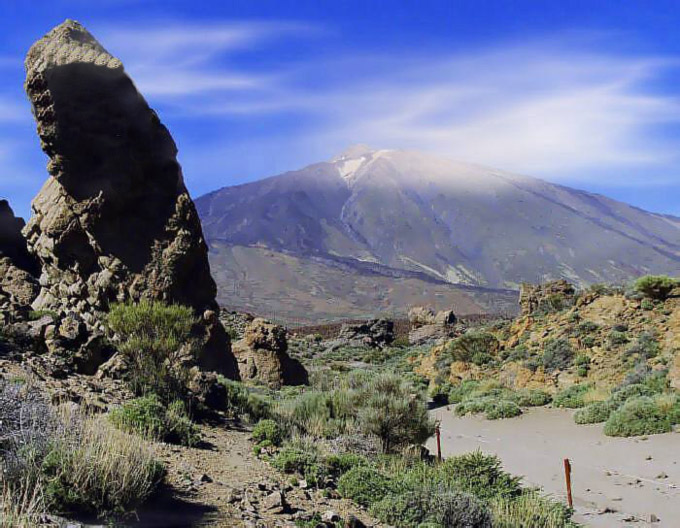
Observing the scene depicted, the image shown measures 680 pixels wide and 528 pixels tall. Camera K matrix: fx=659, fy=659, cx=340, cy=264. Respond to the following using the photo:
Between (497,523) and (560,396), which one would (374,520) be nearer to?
(497,523)

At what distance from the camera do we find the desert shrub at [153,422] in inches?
305

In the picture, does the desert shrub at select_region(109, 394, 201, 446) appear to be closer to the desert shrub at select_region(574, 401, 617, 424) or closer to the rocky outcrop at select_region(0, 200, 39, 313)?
the rocky outcrop at select_region(0, 200, 39, 313)

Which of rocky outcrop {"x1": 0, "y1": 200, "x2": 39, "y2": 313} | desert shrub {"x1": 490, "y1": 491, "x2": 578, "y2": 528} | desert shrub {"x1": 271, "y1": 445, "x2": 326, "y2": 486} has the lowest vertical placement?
desert shrub {"x1": 490, "y1": 491, "x2": 578, "y2": 528}

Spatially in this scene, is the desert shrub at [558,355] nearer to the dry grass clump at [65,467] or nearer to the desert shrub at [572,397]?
the desert shrub at [572,397]

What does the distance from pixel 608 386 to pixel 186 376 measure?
41.2ft

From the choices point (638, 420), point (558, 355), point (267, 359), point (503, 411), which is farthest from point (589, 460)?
point (267, 359)

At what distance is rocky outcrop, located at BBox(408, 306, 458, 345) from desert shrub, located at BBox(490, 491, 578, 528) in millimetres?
32593

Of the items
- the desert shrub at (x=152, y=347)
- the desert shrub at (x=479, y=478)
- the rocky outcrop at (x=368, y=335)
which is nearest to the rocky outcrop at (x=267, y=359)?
the desert shrub at (x=152, y=347)

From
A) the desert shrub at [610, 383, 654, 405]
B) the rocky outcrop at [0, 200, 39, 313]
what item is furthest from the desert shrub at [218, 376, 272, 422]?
the desert shrub at [610, 383, 654, 405]

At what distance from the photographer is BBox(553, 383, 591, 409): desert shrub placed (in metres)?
17.4

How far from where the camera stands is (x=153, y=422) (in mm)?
7973

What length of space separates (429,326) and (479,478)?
39.5 meters

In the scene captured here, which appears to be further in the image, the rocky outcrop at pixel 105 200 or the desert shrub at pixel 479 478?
the rocky outcrop at pixel 105 200

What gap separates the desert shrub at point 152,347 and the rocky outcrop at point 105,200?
3.76 meters
